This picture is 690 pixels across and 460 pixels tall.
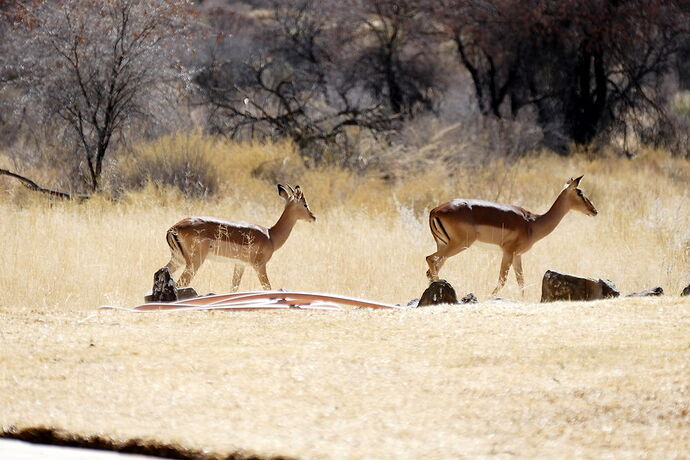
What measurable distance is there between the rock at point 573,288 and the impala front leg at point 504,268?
1822 millimetres

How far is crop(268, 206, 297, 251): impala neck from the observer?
8.26 metres

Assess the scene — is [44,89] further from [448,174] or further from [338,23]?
[338,23]

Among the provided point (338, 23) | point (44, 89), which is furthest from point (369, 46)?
point (44, 89)

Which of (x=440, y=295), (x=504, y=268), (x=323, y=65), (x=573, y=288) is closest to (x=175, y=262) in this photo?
(x=504, y=268)

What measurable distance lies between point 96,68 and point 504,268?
892 centimetres

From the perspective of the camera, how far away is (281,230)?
8312mm

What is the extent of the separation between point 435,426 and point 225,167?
1256 centimetres

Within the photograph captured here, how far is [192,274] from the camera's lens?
25.3 ft

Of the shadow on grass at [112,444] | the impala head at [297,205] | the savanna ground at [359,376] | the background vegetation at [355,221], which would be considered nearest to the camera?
the shadow on grass at [112,444]

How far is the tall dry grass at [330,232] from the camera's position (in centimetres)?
821

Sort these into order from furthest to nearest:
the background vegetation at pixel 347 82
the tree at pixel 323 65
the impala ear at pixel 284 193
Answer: the tree at pixel 323 65 → the background vegetation at pixel 347 82 → the impala ear at pixel 284 193

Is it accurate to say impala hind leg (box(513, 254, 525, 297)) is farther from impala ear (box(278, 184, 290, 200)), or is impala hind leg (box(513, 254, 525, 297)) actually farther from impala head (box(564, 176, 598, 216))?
impala ear (box(278, 184, 290, 200))

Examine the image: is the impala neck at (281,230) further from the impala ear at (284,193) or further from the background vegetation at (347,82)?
the background vegetation at (347,82)

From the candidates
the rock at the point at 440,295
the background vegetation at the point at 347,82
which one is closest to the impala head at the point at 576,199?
the rock at the point at 440,295
